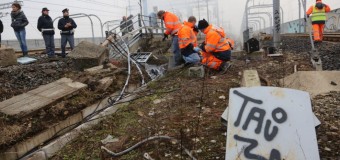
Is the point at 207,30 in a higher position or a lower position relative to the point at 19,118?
higher

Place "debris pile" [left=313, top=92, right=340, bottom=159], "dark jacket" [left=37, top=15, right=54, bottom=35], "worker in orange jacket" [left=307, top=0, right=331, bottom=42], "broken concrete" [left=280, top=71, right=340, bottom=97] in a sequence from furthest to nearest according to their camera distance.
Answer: "worker in orange jacket" [left=307, top=0, right=331, bottom=42], "dark jacket" [left=37, top=15, right=54, bottom=35], "broken concrete" [left=280, top=71, right=340, bottom=97], "debris pile" [left=313, top=92, right=340, bottom=159]

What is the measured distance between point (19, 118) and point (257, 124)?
3.70 metres

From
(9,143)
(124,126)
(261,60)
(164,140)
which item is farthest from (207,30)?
(9,143)

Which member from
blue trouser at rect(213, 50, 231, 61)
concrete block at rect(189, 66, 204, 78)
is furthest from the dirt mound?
blue trouser at rect(213, 50, 231, 61)

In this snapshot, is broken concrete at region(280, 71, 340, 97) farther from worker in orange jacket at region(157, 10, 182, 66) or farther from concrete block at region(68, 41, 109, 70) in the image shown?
concrete block at region(68, 41, 109, 70)

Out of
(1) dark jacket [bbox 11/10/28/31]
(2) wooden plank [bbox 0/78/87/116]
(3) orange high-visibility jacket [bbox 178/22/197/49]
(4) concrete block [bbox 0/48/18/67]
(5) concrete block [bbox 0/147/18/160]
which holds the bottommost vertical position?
(5) concrete block [bbox 0/147/18/160]

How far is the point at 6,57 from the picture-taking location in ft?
28.3

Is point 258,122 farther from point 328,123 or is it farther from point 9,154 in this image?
point 9,154

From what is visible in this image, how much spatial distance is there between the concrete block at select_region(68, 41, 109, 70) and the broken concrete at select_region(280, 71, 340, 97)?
4986mm

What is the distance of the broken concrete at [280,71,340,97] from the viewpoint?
453cm

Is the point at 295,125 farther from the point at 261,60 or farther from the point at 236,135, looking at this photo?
the point at 261,60

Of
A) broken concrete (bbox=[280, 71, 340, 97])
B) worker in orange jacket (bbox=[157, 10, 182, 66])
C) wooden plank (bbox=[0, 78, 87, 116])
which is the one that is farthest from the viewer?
worker in orange jacket (bbox=[157, 10, 182, 66])

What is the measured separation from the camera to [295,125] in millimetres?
→ 2182

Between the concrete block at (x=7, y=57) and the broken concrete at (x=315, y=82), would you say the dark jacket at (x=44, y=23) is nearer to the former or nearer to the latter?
the concrete block at (x=7, y=57)
